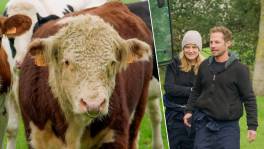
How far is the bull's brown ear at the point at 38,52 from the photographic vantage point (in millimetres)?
2396

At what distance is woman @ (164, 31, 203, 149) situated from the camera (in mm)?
3398

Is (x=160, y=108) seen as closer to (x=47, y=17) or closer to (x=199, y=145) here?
(x=199, y=145)

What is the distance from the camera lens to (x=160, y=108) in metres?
3.54

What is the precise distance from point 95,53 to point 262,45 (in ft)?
16.4

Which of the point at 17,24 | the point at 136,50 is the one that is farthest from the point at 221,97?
the point at 17,24

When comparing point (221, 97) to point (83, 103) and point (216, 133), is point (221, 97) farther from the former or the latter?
point (83, 103)

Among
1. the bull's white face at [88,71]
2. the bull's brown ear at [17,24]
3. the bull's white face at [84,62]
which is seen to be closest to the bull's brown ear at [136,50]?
the bull's white face at [84,62]

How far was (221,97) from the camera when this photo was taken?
136 inches

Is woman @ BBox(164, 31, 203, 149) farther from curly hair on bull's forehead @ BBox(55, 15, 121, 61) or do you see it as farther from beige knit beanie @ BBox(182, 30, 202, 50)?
curly hair on bull's forehead @ BBox(55, 15, 121, 61)

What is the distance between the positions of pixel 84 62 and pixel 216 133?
1.39m

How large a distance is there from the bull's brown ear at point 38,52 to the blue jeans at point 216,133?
1307mm

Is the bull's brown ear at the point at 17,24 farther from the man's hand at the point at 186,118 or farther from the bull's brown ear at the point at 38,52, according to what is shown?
the man's hand at the point at 186,118

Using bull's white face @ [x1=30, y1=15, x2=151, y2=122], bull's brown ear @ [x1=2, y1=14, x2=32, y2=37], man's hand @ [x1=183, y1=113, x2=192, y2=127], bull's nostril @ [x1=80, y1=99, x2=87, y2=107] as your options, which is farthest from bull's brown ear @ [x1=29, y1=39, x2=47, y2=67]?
man's hand @ [x1=183, y1=113, x2=192, y2=127]

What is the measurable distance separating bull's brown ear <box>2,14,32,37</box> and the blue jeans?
3.74ft
